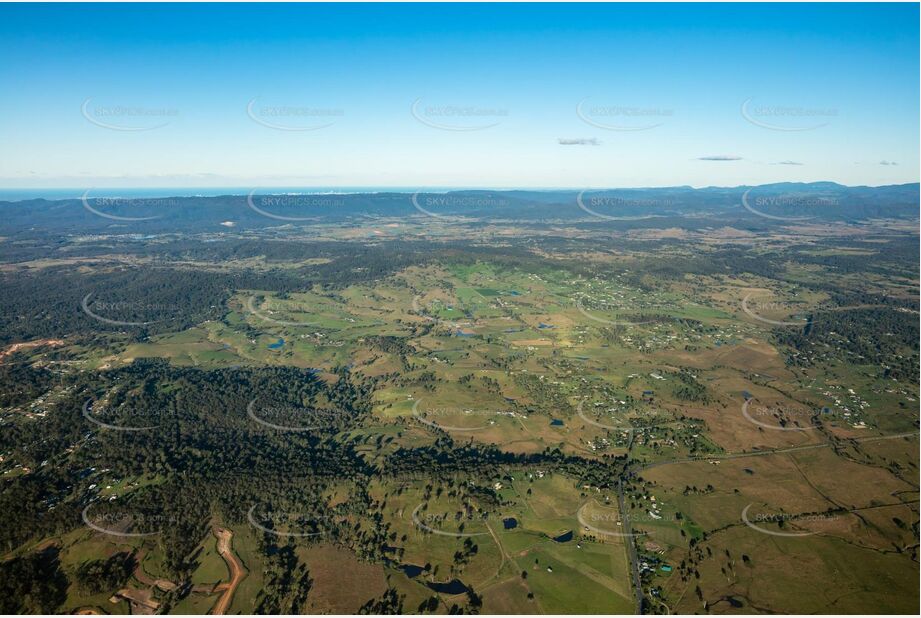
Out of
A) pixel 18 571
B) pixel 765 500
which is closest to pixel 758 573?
pixel 765 500

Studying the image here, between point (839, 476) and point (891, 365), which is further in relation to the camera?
point (891, 365)

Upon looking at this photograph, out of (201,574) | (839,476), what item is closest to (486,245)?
(839,476)

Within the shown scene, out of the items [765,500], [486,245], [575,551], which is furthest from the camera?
[486,245]

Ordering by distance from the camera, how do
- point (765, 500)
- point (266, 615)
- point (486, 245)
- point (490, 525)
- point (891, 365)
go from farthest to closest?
point (486, 245), point (891, 365), point (765, 500), point (490, 525), point (266, 615)

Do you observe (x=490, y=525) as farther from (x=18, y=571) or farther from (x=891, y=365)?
(x=891, y=365)

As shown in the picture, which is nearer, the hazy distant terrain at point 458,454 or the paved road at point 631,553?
the paved road at point 631,553

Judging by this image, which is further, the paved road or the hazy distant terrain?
the hazy distant terrain

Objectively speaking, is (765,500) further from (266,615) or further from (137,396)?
(137,396)

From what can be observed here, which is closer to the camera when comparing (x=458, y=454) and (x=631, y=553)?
(x=631, y=553)

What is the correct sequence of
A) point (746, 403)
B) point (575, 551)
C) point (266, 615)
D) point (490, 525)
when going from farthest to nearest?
point (746, 403) → point (490, 525) → point (575, 551) → point (266, 615)
